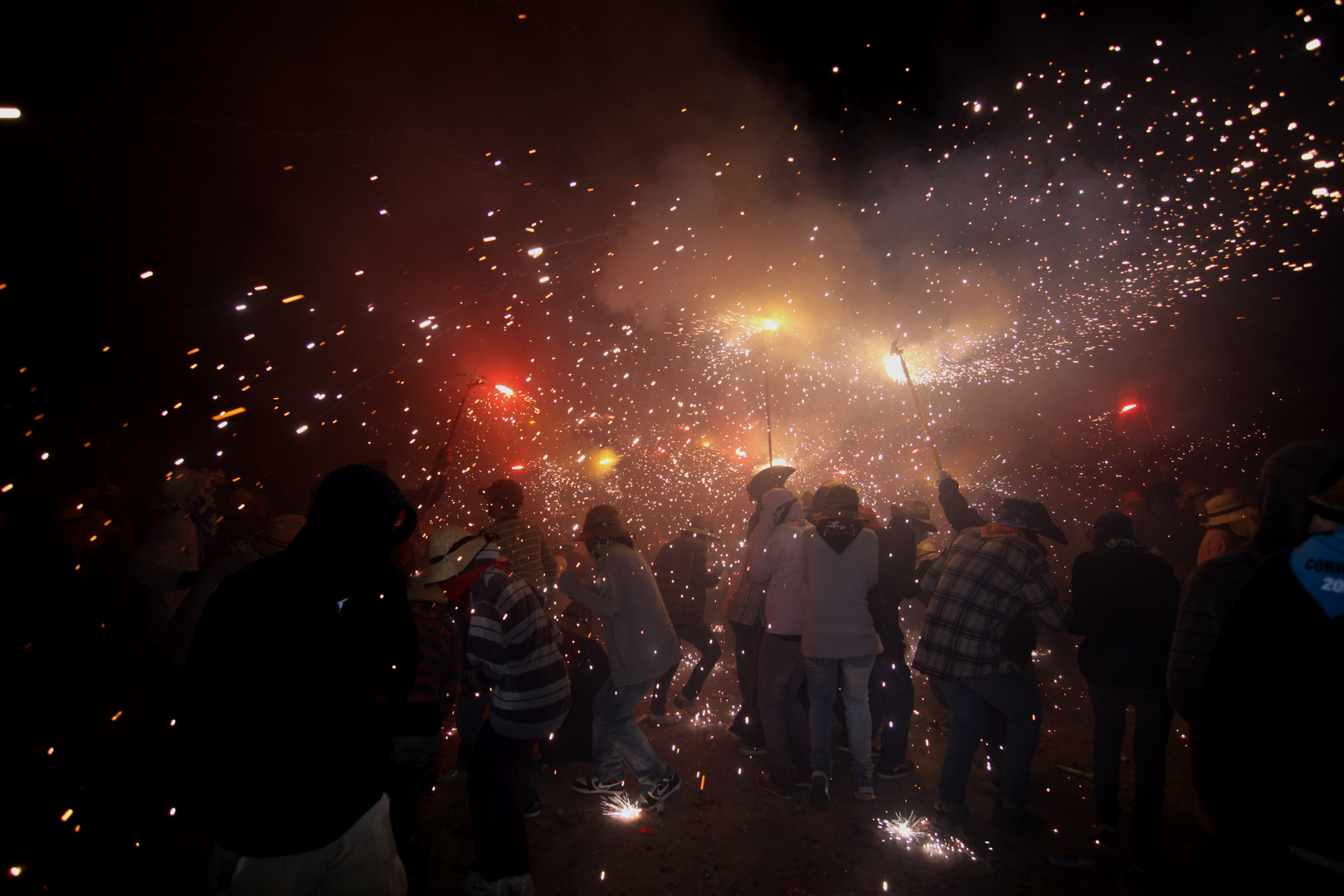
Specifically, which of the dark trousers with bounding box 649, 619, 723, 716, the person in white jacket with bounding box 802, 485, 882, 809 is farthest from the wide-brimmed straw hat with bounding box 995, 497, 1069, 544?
the dark trousers with bounding box 649, 619, 723, 716

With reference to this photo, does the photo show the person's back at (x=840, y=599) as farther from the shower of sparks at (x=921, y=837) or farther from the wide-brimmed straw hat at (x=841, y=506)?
the shower of sparks at (x=921, y=837)

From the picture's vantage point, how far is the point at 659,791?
332 centimetres

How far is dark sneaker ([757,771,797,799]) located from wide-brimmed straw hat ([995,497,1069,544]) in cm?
225

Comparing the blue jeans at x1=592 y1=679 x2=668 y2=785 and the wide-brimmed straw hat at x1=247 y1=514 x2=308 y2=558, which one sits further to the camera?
the blue jeans at x1=592 y1=679 x2=668 y2=785

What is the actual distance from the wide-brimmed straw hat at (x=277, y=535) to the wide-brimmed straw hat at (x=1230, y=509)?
6511 mm

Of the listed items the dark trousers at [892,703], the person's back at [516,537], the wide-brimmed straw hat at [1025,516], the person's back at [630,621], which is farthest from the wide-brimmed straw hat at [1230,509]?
the person's back at [516,537]

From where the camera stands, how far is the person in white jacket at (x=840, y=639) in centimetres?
335

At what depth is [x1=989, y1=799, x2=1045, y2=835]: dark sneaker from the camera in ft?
9.86

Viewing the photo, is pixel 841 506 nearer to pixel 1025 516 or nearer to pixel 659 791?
pixel 1025 516

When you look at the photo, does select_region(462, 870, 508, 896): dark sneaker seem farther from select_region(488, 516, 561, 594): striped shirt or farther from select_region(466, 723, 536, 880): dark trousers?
select_region(488, 516, 561, 594): striped shirt

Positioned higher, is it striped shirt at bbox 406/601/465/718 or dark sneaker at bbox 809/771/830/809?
striped shirt at bbox 406/601/465/718

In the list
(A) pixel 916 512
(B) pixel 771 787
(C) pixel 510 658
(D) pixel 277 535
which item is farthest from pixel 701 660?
(D) pixel 277 535

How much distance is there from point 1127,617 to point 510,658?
134 inches

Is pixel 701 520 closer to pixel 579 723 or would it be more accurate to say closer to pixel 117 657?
pixel 579 723
